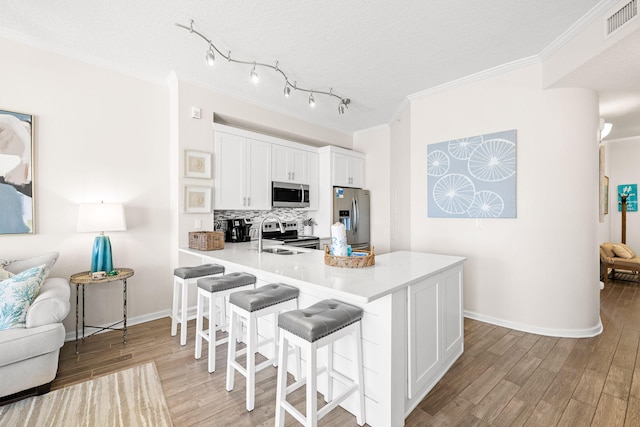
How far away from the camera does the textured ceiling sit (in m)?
2.13

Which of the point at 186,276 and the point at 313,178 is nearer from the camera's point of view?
the point at 186,276

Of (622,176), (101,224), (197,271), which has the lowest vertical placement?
(197,271)

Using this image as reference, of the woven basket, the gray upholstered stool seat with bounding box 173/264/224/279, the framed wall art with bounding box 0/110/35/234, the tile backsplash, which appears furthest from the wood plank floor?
the tile backsplash

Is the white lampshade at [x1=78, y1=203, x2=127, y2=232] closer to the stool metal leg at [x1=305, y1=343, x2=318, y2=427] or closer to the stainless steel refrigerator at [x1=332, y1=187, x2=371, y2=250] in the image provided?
the stool metal leg at [x1=305, y1=343, x2=318, y2=427]

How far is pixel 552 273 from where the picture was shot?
287cm

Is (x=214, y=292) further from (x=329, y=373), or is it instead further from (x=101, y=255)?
(x=101, y=255)

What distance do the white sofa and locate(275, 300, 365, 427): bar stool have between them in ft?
5.36

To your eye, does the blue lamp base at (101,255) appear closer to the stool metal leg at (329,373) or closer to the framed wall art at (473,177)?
the stool metal leg at (329,373)

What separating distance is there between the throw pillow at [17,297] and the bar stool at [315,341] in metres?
1.84

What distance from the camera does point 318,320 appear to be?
1504mm

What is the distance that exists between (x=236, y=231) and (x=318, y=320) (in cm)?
265

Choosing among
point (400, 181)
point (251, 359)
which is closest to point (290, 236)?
point (400, 181)

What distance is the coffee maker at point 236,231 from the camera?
12.7 ft

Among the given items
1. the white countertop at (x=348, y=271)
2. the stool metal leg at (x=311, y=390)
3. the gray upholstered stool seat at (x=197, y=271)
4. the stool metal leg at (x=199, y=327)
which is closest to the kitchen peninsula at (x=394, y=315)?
the white countertop at (x=348, y=271)
